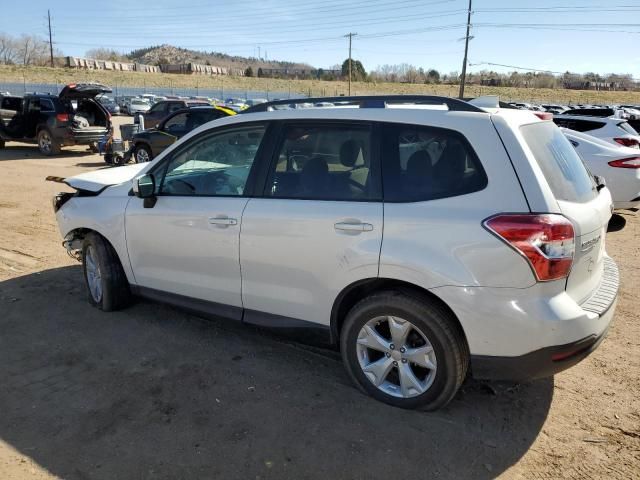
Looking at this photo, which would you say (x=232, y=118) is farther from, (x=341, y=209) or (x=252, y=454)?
(x=252, y=454)

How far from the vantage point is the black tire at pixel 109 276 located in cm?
450

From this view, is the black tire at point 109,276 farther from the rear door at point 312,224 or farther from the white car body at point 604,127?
the white car body at point 604,127

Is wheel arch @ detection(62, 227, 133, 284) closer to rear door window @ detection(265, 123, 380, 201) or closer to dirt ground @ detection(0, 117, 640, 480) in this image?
dirt ground @ detection(0, 117, 640, 480)

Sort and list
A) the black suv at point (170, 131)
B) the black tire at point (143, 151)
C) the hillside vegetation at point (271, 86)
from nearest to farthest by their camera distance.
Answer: the black suv at point (170, 131)
the black tire at point (143, 151)
the hillside vegetation at point (271, 86)

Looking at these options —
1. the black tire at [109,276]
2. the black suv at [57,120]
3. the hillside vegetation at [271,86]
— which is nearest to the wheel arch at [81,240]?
the black tire at [109,276]

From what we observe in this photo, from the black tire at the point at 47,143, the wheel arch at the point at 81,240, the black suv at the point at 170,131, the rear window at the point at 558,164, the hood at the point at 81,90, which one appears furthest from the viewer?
the black tire at the point at 47,143

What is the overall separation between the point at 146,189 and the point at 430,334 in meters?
2.45

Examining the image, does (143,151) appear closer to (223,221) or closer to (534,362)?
(223,221)

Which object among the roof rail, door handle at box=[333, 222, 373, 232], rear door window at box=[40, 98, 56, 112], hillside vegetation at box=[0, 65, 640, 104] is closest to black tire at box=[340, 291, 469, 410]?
door handle at box=[333, 222, 373, 232]

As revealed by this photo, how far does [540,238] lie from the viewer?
8.51ft

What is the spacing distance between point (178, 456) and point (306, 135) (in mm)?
2106

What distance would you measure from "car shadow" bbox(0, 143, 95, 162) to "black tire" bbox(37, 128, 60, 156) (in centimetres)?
16

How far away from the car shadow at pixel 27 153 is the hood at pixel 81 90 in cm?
196

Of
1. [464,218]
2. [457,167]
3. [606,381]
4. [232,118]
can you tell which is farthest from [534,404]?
[232,118]
